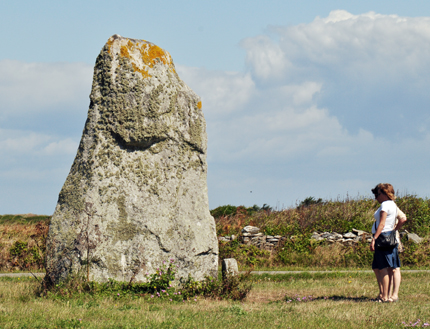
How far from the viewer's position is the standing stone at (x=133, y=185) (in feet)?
26.7

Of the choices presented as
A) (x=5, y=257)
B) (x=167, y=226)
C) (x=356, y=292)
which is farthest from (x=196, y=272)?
(x=5, y=257)

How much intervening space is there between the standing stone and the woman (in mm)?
3101

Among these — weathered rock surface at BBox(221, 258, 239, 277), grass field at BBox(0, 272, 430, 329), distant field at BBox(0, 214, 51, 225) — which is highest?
distant field at BBox(0, 214, 51, 225)

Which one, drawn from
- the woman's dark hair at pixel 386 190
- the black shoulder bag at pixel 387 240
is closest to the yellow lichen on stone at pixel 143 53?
the woman's dark hair at pixel 386 190

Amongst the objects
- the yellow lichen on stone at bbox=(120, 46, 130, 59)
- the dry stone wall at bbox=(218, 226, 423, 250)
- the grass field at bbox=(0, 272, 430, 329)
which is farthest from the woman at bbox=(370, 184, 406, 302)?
the dry stone wall at bbox=(218, 226, 423, 250)

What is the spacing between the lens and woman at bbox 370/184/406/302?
26.4 feet

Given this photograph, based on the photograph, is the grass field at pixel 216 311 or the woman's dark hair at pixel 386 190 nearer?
the grass field at pixel 216 311

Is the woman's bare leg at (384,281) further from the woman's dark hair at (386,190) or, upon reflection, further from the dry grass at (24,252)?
the dry grass at (24,252)

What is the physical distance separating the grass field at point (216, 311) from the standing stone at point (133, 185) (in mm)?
778

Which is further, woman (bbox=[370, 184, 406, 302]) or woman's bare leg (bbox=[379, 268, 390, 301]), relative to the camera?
woman's bare leg (bbox=[379, 268, 390, 301])

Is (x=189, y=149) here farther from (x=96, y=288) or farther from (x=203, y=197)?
(x=96, y=288)

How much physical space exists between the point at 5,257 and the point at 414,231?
15644 millimetres

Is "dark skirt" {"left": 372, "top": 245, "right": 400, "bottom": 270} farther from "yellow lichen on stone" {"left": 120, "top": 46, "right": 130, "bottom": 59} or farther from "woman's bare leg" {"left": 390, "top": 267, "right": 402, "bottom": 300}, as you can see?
"yellow lichen on stone" {"left": 120, "top": 46, "right": 130, "bottom": 59}

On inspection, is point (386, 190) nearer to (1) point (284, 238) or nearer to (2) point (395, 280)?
(2) point (395, 280)
